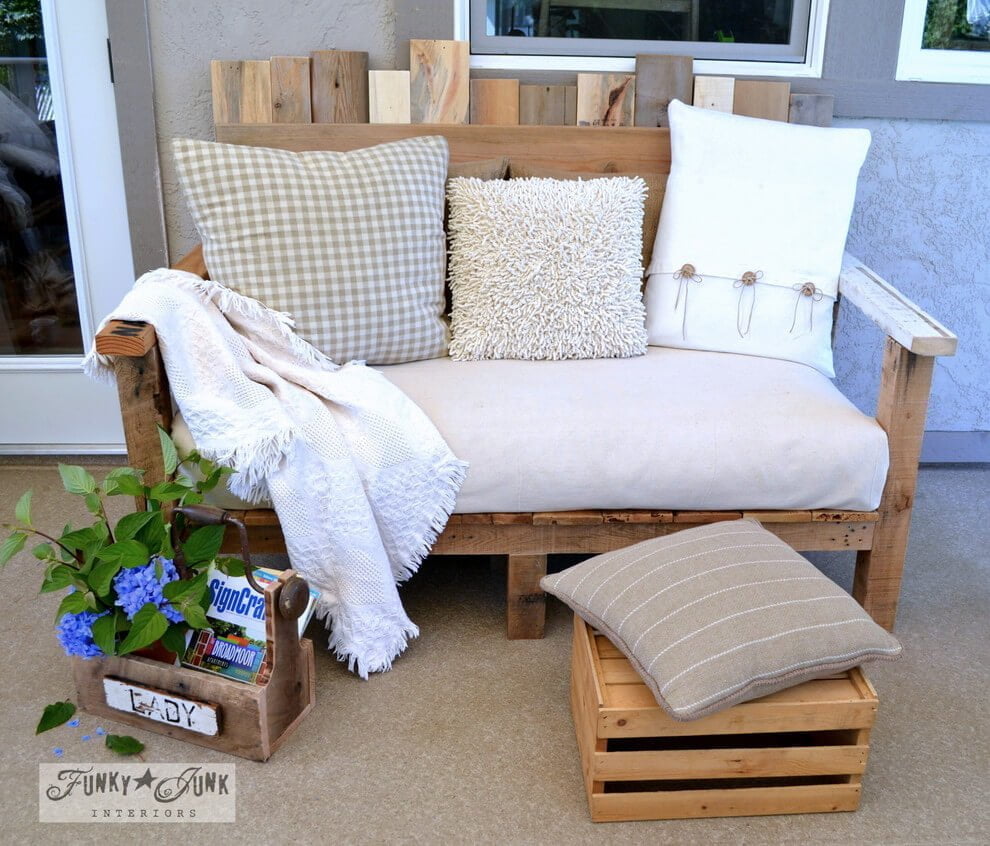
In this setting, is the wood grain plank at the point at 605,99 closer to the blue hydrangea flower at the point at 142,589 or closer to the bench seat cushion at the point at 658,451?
the bench seat cushion at the point at 658,451

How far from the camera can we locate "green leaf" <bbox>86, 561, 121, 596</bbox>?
165 cm

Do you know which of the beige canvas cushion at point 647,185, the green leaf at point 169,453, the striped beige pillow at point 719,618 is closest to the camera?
the striped beige pillow at point 719,618

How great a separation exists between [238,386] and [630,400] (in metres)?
0.77

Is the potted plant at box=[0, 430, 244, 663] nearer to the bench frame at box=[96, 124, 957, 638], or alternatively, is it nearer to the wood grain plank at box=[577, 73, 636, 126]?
the bench frame at box=[96, 124, 957, 638]

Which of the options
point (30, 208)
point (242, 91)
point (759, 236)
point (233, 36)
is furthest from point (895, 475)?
point (30, 208)

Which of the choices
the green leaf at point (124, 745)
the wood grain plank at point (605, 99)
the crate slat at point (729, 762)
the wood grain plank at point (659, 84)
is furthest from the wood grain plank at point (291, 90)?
the crate slat at point (729, 762)

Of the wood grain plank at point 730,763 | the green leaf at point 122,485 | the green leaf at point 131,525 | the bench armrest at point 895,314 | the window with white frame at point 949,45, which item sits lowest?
the wood grain plank at point 730,763

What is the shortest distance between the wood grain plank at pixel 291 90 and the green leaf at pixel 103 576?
4.33 ft

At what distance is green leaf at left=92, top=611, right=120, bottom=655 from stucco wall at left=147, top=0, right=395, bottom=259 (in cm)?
142

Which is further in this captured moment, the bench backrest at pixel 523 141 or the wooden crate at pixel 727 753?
the bench backrest at pixel 523 141

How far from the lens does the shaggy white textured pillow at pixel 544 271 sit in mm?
2262

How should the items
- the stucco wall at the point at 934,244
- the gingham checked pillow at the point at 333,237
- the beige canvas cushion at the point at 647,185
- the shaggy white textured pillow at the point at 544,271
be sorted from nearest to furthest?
the gingham checked pillow at the point at 333,237
the shaggy white textured pillow at the point at 544,271
the beige canvas cushion at the point at 647,185
the stucco wall at the point at 934,244

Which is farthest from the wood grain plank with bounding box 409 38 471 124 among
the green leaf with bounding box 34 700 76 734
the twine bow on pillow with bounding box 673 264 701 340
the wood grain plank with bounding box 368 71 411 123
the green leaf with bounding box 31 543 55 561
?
the green leaf with bounding box 34 700 76 734

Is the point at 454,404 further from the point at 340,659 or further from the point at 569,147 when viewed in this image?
the point at 569,147
